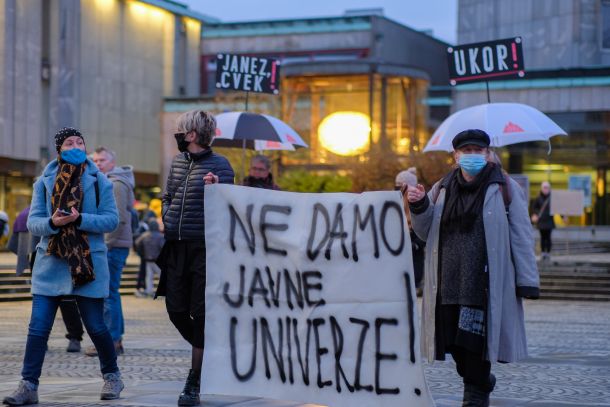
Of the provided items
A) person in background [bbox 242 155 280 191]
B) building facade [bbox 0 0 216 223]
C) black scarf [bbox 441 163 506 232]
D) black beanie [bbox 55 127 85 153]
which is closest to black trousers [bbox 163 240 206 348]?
black beanie [bbox 55 127 85 153]

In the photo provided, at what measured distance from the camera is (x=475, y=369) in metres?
7.41

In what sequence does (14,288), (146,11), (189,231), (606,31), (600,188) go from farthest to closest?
1. (146,11)
2. (606,31)
3. (600,188)
4. (14,288)
5. (189,231)

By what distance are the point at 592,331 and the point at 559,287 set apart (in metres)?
10.3

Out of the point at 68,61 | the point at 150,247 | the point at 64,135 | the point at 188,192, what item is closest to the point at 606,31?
the point at 68,61

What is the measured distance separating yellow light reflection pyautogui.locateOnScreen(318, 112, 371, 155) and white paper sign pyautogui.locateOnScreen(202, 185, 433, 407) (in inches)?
1613

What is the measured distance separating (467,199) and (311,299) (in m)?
1.03

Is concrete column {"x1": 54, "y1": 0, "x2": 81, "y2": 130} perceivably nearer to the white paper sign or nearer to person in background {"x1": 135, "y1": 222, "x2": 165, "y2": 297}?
person in background {"x1": 135, "y1": 222, "x2": 165, "y2": 297}

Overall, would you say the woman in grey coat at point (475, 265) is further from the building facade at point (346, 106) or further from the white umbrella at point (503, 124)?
the building facade at point (346, 106)

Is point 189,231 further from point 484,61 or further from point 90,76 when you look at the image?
point 90,76

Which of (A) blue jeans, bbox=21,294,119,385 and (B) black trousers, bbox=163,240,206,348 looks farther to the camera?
(A) blue jeans, bbox=21,294,119,385

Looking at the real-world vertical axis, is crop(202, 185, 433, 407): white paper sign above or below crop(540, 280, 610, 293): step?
above

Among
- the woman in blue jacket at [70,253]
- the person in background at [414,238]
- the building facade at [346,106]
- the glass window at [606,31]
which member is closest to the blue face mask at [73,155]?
the woman in blue jacket at [70,253]

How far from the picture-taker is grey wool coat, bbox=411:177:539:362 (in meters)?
7.25

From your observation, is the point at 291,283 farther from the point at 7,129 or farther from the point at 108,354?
the point at 7,129
